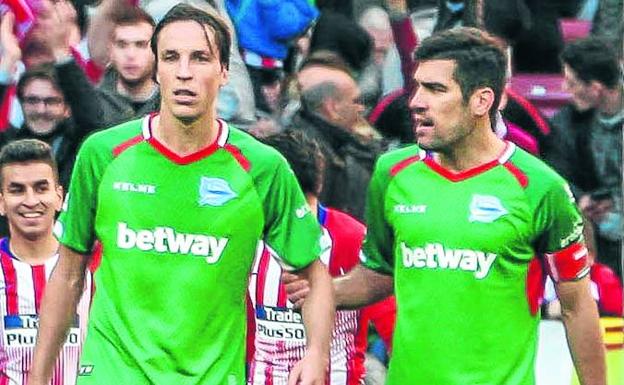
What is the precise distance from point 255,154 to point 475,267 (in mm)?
880

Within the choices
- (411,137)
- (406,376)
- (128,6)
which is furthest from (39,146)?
(406,376)

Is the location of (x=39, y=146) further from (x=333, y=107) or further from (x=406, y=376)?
(x=406, y=376)

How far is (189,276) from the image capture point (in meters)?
6.82

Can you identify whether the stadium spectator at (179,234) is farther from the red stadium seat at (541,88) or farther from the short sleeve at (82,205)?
the red stadium seat at (541,88)

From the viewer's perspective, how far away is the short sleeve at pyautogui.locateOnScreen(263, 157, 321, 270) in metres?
6.94

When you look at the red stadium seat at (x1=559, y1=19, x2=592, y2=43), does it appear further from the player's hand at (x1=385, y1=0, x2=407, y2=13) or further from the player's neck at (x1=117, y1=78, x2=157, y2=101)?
the player's neck at (x1=117, y1=78, x2=157, y2=101)

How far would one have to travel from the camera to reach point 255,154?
6961 millimetres

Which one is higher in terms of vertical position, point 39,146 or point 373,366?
point 39,146

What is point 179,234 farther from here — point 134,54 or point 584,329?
point 134,54

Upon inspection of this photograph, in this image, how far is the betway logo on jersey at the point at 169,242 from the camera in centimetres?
682

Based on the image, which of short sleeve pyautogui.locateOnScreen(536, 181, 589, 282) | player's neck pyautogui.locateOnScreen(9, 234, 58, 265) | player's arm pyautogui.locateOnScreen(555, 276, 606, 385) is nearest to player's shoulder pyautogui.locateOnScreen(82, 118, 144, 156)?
short sleeve pyautogui.locateOnScreen(536, 181, 589, 282)

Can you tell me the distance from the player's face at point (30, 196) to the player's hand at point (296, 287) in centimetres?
222

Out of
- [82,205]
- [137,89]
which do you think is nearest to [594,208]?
[137,89]

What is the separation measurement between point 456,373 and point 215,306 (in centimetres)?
90
